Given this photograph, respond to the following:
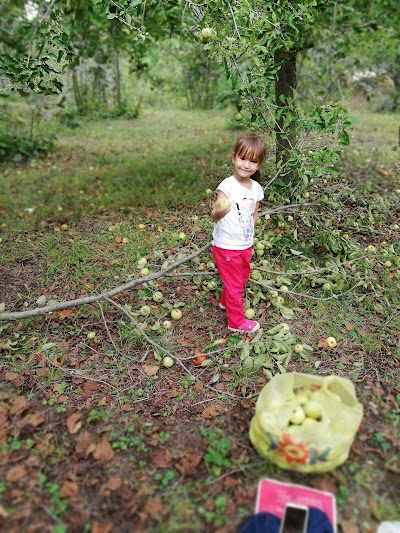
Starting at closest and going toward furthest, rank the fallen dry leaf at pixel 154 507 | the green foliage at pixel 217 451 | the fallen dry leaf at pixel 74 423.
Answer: the fallen dry leaf at pixel 154 507 < the green foliage at pixel 217 451 < the fallen dry leaf at pixel 74 423

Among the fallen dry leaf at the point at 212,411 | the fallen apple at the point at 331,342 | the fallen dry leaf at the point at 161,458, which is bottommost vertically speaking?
the fallen dry leaf at the point at 212,411

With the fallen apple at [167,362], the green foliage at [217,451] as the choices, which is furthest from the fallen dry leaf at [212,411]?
the fallen apple at [167,362]

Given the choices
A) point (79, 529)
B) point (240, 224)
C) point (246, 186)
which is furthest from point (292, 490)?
point (246, 186)

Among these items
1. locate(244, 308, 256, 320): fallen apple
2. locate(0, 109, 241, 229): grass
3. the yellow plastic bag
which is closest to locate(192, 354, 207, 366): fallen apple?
locate(244, 308, 256, 320): fallen apple

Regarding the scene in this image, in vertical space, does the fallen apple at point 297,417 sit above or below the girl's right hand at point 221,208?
below

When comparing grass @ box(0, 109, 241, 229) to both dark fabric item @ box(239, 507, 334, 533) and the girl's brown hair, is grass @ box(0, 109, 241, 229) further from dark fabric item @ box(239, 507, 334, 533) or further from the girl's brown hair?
dark fabric item @ box(239, 507, 334, 533)

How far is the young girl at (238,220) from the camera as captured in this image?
2.69 m

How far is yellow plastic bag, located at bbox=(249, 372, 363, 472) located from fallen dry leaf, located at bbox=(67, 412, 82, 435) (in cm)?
98

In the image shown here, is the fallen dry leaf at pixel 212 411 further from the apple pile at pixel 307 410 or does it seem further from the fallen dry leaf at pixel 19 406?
the fallen dry leaf at pixel 19 406

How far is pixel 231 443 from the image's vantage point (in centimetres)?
223

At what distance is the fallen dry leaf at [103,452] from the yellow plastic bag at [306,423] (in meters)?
0.76

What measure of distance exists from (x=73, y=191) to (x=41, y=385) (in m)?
3.66

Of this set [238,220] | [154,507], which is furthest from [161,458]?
[238,220]

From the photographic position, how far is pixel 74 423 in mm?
2355
